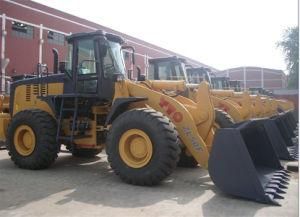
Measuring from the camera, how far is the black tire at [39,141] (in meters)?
7.52

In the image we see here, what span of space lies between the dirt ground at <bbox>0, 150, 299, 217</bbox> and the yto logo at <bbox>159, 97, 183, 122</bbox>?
104 cm

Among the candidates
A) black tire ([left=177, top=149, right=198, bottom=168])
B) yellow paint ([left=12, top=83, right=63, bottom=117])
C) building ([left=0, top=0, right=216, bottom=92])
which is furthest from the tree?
yellow paint ([left=12, top=83, right=63, bottom=117])

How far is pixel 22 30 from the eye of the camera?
24734mm

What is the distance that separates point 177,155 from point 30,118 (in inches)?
128

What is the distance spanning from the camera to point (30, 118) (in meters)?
7.74

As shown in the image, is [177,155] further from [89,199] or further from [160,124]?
[89,199]

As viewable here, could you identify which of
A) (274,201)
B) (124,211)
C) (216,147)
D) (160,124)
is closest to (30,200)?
(124,211)

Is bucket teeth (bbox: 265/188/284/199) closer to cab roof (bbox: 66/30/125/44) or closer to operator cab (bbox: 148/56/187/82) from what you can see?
cab roof (bbox: 66/30/125/44)

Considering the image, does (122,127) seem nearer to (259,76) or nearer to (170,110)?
(170,110)

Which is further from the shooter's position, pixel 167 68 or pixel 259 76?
pixel 259 76

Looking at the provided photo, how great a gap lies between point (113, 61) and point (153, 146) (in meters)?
2.39

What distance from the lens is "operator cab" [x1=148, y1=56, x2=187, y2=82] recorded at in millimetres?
11969

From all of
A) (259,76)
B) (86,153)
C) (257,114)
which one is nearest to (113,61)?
(86,153)

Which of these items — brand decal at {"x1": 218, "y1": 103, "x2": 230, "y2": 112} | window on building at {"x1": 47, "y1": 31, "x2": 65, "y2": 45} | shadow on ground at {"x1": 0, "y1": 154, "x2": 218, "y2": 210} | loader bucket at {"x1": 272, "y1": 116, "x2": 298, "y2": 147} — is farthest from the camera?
window on building at {"x1": 47, "y1": 31, "x2": 65, "y2": 45}
